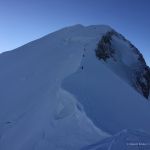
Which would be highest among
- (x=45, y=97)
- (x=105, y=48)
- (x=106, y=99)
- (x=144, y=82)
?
(x=105, y=48)

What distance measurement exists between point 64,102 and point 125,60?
9.95 m

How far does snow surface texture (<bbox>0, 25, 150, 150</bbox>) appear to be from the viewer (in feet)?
30.9

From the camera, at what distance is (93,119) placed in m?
9.55

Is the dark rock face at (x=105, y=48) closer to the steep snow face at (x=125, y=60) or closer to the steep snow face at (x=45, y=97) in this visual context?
the steep snow face at (x=125, y=60)

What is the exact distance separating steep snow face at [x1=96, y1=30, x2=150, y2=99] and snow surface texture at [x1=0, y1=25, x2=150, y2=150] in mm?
708

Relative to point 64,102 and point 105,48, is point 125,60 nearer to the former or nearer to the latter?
point 105,48

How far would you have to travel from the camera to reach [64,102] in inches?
423

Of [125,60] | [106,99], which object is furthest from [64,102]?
[125,60]

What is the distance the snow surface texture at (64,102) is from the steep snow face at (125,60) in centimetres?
71

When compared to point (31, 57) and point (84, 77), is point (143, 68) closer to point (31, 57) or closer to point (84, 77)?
point (31, 57)

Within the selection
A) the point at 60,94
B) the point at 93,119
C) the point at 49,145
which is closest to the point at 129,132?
the point at 93,119

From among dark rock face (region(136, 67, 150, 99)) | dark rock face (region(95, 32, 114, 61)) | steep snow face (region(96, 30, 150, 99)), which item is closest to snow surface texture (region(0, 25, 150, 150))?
dark rock face (region(95, 32, 114, 61))

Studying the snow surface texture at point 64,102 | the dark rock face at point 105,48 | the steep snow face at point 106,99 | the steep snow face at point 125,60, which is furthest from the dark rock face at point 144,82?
the steep snow face at point 106,99

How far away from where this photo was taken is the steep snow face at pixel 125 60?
60.1ft
